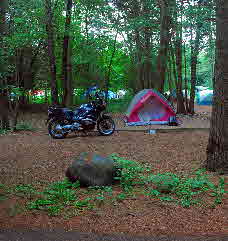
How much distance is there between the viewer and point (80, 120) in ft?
37.4

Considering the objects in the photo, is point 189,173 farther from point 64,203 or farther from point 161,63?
point 161,63

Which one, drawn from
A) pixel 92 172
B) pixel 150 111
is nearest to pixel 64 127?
pixel 150 111

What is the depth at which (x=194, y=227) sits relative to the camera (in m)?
4.32

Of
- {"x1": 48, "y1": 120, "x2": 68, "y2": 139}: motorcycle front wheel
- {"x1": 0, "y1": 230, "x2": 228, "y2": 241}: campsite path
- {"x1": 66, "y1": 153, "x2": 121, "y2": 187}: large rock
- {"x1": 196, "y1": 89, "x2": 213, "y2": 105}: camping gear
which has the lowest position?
{"x1": 0, "y1": 230, "x2": 228, "y2": 241}: campsite path

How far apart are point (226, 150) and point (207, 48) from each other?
13820mm

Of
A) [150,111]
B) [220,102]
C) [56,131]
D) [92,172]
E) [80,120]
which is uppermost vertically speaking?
[220,102]

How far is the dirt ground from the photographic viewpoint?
4320mm

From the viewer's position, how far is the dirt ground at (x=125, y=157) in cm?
432

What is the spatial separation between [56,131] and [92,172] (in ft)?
18.3

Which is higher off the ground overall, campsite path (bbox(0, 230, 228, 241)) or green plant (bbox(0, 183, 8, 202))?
green plant (bbox(0, 183, 8, 202))

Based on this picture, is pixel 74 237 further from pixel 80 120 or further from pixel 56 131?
pixel 80 120

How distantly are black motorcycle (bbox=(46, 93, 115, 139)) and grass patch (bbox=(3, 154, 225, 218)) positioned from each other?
17.0 ft

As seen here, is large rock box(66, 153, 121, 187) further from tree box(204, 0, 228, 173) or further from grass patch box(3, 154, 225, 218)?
tree box(204, 0, 228, 173)

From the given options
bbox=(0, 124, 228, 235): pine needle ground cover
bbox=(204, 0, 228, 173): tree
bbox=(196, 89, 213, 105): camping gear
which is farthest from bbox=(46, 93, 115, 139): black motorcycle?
bbox=(196, 89, 213, 105): camping gear
